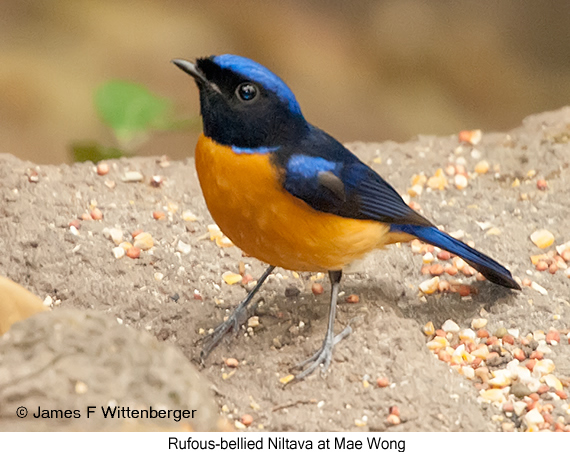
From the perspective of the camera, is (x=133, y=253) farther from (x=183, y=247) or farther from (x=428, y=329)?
(x=428, y=329)

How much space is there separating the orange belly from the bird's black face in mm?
65

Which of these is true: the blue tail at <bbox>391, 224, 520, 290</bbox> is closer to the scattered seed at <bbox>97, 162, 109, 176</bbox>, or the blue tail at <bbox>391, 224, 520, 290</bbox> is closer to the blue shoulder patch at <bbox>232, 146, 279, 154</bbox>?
the blue shoulder patch at <bbox>232, 146, 279, 154</bbox>

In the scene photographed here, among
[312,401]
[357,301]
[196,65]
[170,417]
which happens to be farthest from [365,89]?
[170,417]

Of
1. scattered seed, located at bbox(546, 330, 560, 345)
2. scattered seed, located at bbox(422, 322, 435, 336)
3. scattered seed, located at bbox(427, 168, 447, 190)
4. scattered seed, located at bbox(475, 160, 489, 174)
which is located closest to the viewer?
scattered seed, located at bbox(546, 330, 560, 345)

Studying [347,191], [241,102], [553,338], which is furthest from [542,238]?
[241,102]

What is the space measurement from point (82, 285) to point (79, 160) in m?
1.14

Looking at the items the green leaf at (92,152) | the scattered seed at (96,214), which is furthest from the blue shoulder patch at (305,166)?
the green leaf at (92,152)

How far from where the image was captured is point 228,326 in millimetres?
2936

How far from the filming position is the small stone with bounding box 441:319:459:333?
303 cm

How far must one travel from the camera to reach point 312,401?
2535mm

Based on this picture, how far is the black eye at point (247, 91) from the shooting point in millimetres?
2471

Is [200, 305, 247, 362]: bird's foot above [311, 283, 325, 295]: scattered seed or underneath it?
underneath

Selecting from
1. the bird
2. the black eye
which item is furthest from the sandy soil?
the black eye

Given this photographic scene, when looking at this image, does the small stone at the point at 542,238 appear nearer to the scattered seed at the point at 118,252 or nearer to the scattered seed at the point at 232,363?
the scattered seed at the point at 232,363
